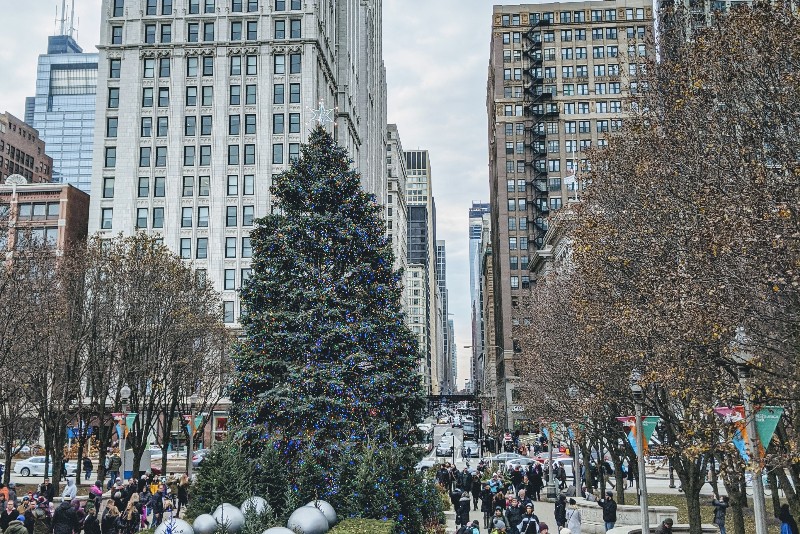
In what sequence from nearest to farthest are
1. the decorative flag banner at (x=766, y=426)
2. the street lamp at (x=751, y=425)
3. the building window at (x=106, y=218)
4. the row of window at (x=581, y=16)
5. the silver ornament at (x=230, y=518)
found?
1. the decorative flag banner at (x=766, y=426)
2. the street lamp at (x=751, y=425)
3. the silver ornament at (x=230, y=518)
4. the building window at (x=106, y=218)
5. the row of window at (x=581, y=16)

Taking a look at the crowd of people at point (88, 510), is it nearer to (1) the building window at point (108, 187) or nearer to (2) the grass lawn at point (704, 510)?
(2) the grass lawn at point (704, 510)

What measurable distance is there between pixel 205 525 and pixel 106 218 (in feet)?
219

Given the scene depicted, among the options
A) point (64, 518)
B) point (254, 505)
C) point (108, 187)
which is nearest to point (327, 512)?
point (254, 505)

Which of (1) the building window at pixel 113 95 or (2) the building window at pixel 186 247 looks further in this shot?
(1) the building window at pixel 113 95

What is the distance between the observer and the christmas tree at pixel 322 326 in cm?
2425

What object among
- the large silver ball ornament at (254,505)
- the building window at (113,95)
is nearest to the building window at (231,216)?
the building window at (113,95)

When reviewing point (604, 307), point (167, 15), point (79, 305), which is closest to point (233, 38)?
point (167, 15)

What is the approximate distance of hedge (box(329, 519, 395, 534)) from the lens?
55.8 feet

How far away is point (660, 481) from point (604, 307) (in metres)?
34.4

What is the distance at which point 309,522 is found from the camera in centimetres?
1738

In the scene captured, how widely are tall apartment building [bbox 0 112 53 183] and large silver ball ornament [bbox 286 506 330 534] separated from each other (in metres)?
132

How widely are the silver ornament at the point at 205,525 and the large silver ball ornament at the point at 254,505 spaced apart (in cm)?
86

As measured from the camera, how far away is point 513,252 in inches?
4670

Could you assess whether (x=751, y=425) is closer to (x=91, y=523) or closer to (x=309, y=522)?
(x=309, y=522)
